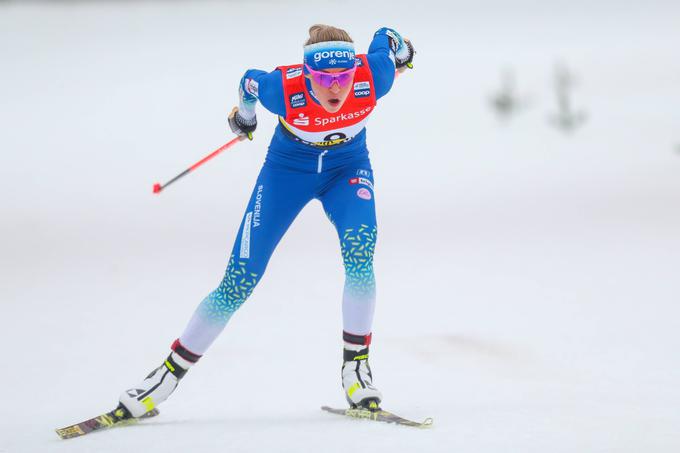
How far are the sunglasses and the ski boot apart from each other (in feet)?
3.60

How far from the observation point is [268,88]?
159 inches

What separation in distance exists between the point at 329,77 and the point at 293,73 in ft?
0.71

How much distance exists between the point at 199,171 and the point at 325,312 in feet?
18.5

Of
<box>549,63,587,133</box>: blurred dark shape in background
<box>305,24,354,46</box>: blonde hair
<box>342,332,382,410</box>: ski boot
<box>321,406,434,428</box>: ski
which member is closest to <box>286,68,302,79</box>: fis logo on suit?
<box>305,24,354,46</box>: blonde hair

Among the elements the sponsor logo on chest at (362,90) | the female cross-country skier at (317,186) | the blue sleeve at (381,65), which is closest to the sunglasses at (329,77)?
the female cross-country skier at (317,186)

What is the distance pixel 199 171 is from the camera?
38.9 feet

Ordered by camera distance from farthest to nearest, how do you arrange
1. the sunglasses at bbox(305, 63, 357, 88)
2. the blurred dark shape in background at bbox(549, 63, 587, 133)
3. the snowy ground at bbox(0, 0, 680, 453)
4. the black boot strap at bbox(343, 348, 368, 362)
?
1. the blurred dark shape in background at bbox(549, 63, 587, 133)
2. the snowy ground at bbox(0, 0, 680, 453)
3. the black boot strap at bbox(343, 348, 368, 362)
4. the sunglasses at bbox(305, 63, 357, 88)

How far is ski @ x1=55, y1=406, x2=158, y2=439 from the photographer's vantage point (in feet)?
13.1

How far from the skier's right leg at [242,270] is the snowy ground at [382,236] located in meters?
0.20

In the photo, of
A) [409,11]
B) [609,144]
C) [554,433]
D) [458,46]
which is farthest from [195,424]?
[409,11]

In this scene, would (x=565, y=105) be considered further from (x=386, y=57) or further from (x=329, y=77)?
(x=329, y=77)

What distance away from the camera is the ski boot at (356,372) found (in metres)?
4.06

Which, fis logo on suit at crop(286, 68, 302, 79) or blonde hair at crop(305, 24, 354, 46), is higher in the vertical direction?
blonde hair at crop(305, 24, 354, 46)

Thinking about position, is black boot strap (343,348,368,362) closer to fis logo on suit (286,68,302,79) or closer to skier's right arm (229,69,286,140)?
skier's right arm (229,69,286,140)
